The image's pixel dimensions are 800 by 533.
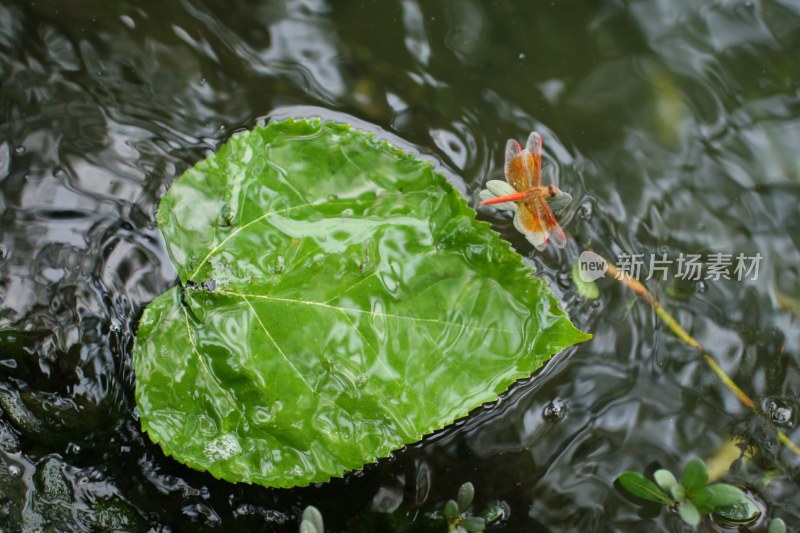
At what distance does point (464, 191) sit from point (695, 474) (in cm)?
128

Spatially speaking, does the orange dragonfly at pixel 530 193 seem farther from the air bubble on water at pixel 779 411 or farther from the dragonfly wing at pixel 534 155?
the air bubble on water at pixel 779 411

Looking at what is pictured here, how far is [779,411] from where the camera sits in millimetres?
2752

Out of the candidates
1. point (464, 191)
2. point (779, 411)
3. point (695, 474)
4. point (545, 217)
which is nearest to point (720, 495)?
point (695, 474)

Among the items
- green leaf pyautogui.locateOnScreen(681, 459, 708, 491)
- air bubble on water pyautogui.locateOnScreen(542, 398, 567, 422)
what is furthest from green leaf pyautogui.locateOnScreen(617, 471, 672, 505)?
air bubble on water pyautogui.locateOnScreen(542, 398, 567, 422)

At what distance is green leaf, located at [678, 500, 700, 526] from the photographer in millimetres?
2371

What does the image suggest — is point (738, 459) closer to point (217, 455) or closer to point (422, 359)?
point (422, 359)

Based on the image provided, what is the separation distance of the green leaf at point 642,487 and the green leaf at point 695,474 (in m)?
0.12

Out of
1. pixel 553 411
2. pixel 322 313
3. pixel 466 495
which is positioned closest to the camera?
pixel 322 313

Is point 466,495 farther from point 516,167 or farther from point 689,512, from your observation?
point 516,167

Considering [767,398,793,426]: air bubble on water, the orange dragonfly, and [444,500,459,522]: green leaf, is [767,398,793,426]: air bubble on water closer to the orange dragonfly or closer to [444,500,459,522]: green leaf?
the orange dragonfly

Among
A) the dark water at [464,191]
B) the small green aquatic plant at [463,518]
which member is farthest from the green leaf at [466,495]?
the dark water at [464,191]

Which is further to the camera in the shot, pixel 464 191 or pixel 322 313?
pixel 464 191

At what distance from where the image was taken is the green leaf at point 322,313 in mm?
2322

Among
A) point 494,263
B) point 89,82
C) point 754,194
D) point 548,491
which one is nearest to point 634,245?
point 754,194
